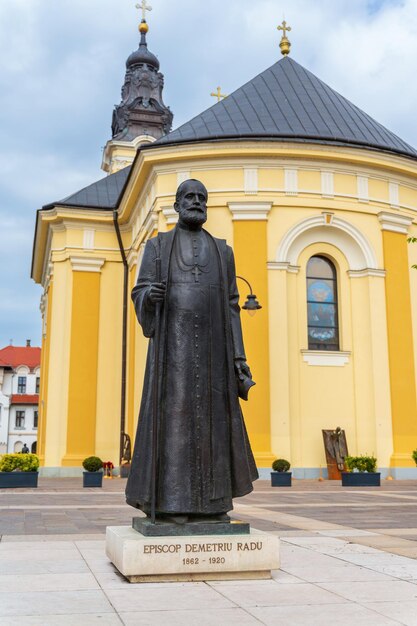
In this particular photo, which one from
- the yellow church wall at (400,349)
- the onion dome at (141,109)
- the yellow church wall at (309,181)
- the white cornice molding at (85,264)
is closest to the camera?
the yellow church wall at (400,349)

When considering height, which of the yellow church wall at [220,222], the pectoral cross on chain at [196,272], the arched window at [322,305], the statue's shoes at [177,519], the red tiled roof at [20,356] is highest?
the red tiled roof at [20,356]

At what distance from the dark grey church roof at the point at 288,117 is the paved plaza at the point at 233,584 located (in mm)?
14953

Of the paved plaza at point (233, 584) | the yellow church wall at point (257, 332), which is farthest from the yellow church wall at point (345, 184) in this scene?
the paved plaza at point (233, 584)

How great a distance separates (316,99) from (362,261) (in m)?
6.70

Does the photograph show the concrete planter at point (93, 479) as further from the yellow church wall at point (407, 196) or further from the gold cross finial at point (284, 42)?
the gold cross finial at point (284, 42)

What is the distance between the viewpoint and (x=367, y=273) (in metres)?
22.7

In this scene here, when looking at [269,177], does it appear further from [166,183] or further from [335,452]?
[335,452]

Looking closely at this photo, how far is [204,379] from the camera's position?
5934mm

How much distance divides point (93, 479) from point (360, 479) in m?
6.97

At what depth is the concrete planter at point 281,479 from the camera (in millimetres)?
18484

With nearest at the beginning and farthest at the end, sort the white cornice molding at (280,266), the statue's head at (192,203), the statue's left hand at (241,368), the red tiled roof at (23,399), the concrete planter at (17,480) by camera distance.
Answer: the statue's left hand at (241,368) → the statue's head at (192,203) → the concrete planter at (17,480) → the white cornice molding at (280,266) → the red tiled roof at (23,399)

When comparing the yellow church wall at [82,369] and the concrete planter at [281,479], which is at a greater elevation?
the yellow church wall at [82,369]

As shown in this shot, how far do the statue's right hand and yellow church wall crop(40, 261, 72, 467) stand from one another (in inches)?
818

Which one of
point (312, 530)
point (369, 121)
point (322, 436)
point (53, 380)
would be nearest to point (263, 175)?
point (369, 121)
